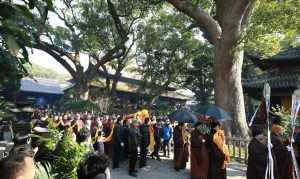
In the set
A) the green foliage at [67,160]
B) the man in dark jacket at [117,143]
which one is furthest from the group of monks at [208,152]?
the green foliage at [67,160]

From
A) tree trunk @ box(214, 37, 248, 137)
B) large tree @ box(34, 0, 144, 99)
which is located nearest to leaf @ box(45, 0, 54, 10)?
tree trunk @ box(214, 37, 248, 137)

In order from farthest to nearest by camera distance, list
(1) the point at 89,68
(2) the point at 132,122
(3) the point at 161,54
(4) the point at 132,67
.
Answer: (4) the point at 132,67 → (3) the point at 161,54 → (1) the point at 89,68 → (2) the point at 132,122

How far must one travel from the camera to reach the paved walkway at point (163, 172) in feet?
44.6

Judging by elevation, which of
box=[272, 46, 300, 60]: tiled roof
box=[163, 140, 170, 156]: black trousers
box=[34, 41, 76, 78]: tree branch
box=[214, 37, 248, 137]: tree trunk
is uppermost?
box=[34, 41, 76, 78]: tree branch

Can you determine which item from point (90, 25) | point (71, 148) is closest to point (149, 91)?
point (90, 25)

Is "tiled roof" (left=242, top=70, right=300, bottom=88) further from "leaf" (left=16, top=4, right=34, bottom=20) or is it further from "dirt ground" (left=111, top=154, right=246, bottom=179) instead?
"leaf" (left=16, top=4, right=34, bottom=20)

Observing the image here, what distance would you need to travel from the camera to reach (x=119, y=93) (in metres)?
49.2

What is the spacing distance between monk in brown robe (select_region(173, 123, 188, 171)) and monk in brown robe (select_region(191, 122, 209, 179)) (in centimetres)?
187

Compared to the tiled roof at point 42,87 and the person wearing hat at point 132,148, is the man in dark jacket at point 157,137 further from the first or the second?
the tiled roof at point 42,87

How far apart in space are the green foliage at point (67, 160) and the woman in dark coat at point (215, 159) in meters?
→ 5.86

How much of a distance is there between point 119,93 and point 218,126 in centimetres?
3822

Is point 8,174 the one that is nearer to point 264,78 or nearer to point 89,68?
point 264,78

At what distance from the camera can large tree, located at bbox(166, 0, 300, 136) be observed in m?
17.8

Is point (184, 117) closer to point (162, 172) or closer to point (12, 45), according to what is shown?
point (162, 172)
